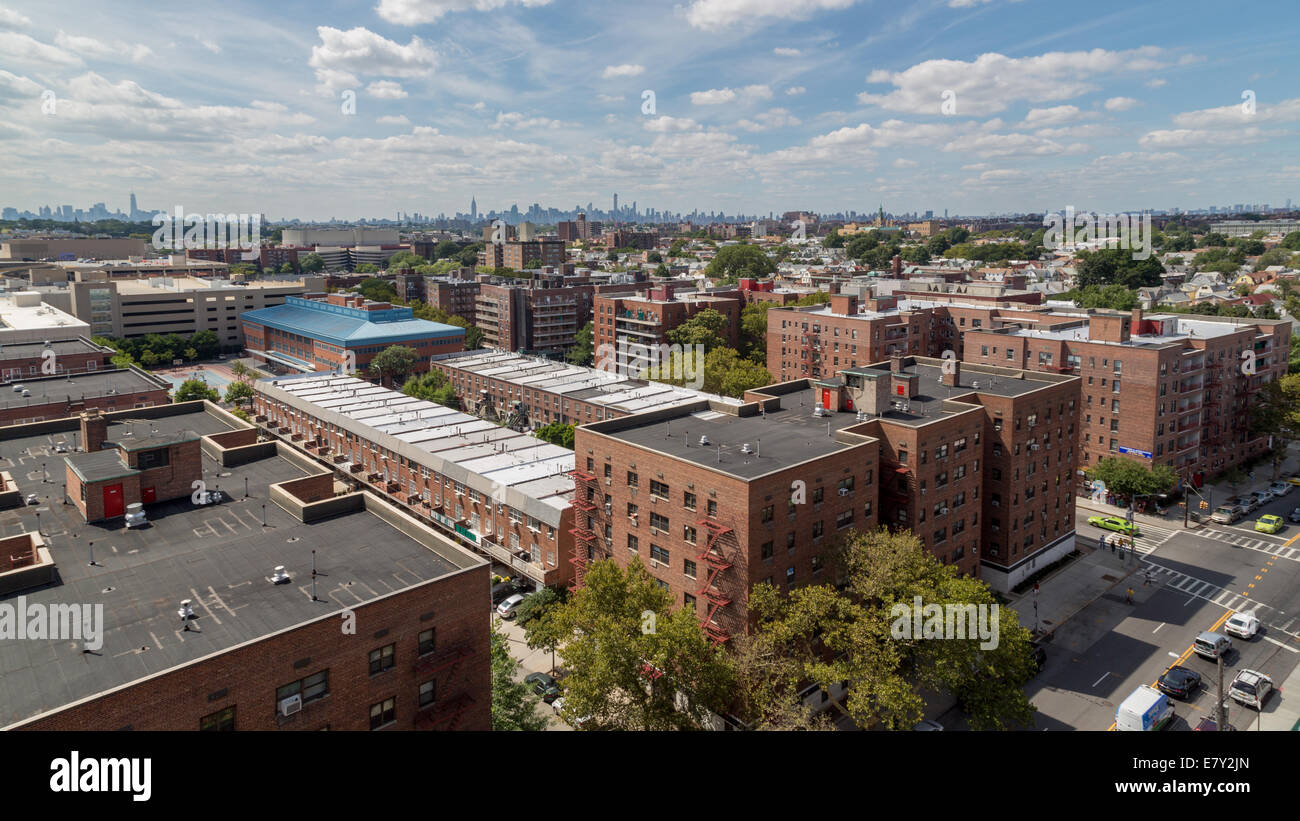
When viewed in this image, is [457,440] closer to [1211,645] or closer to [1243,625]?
[1211,645]

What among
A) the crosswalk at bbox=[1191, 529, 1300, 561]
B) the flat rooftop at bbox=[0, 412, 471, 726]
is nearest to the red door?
the flat rooftop at bbox=[0, 412, 471, 726]

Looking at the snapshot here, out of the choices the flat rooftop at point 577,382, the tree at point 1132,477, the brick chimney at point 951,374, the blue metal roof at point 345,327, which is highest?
the blue metal roof at point 345,327

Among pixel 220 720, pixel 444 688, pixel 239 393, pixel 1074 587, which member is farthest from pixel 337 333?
pixel 220 720

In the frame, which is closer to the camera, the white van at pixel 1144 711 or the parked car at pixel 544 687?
the white van at pixel 1144 711

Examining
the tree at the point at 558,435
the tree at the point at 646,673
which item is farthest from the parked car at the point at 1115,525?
the tree at the point at 646,673

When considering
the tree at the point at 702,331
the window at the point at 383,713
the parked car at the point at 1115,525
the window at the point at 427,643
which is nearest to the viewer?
the window at the point at 383,713

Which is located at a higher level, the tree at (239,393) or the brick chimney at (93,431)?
the brick chimney at (93,431)

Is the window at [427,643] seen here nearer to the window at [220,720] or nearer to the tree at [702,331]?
the window at [220,720]

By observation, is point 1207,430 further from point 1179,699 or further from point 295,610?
point 295,610
